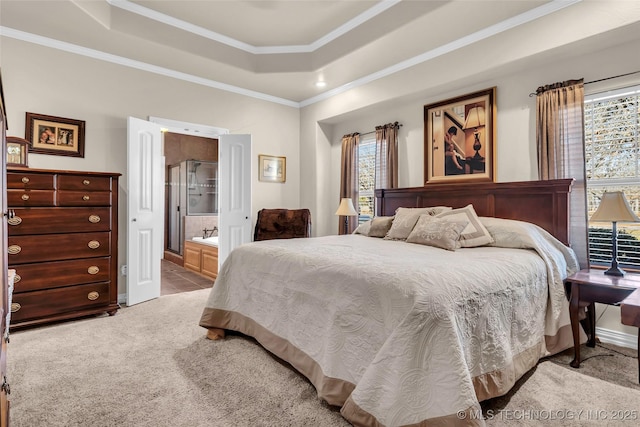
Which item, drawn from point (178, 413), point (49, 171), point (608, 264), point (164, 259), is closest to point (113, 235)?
point (49, 171)

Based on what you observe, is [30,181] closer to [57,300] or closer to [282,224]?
[57,300]

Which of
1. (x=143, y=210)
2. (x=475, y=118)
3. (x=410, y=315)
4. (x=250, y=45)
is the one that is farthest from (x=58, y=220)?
(x=475, y=118)

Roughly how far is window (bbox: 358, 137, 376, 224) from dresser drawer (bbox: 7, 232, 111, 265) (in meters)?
3.16

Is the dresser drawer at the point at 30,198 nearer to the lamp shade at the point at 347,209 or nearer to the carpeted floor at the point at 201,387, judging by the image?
the carpeted floor at the point at 201,387

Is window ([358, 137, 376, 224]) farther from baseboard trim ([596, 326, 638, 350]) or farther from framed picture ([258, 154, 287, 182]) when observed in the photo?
baseboard trim ([596, 326, 638, 350])

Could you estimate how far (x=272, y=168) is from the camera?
5129mm

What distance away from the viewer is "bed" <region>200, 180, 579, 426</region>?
1355 millimetres

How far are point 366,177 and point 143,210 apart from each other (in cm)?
293

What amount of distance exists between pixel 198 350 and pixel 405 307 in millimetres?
1729

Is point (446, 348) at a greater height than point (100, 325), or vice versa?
point (446, 348)

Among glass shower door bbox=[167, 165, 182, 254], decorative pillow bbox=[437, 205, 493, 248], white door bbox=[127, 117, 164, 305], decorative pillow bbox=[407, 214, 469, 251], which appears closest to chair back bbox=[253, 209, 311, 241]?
white door bbox=[127, 117, 164, 305]

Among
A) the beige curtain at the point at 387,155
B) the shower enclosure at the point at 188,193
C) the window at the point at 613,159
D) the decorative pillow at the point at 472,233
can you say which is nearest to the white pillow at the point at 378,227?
the decorative pillow at the point at 472,233

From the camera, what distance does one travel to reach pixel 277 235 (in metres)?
4.68

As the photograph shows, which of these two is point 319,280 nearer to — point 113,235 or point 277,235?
point 113,235
